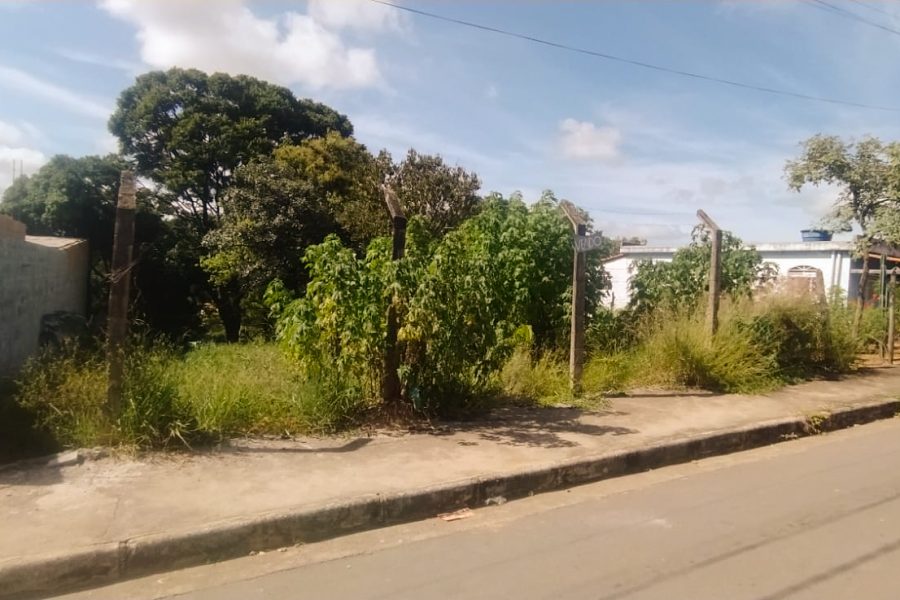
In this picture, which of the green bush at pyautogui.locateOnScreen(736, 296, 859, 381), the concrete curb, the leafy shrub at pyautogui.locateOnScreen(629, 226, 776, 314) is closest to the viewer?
the concrete curb

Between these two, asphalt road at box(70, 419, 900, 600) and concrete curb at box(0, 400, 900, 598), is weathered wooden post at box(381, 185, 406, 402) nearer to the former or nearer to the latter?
concrete curb at box(0, 400, 900, 598)

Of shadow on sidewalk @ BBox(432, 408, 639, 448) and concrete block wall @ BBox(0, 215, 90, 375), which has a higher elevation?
concrete block wall @ BBox(0, 215, 90, 375)

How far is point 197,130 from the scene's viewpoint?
67.9 feet

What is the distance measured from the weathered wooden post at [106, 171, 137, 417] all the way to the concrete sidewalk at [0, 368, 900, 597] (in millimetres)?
546

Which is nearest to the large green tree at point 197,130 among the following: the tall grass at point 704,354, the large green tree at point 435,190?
the large green tree at point 435,190

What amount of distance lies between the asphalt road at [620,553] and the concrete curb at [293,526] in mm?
95

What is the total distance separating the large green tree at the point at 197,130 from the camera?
811 inches

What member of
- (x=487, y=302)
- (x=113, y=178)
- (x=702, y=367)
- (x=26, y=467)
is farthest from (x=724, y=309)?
(x=113, y=178)

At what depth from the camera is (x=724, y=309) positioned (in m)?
9.45

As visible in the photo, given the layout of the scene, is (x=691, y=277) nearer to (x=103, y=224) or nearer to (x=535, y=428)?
(x=535, y=428)

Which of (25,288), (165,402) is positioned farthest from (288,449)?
(25,288)

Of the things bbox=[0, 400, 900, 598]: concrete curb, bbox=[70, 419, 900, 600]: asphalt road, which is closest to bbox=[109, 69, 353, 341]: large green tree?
bbox=[0, 400, 900, 598]: concrete curb

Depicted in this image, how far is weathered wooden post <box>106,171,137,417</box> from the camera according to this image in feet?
16.5

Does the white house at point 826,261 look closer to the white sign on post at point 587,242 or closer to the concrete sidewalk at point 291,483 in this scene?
the white sign on post at point 587,242
